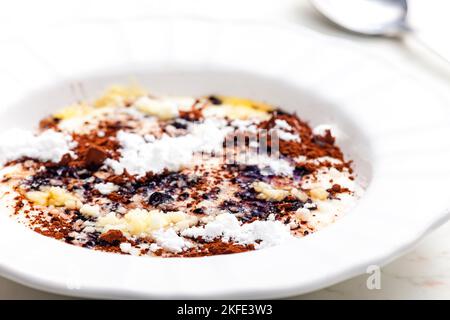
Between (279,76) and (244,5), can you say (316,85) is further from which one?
(244,5)

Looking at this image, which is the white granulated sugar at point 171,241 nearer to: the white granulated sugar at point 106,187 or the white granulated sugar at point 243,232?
the white granulated sugar at point 243,232

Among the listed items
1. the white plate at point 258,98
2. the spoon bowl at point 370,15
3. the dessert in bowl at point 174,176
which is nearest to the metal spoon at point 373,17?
the spoon bowl at point 370,15

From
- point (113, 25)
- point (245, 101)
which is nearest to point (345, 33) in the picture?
point (245, 101)

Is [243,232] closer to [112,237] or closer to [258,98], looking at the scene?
[112,237]

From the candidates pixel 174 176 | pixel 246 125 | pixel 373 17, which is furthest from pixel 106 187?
pixel 373 17

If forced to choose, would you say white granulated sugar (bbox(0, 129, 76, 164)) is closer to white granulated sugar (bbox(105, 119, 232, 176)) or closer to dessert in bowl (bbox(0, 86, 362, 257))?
dessert in bowl (bbox(0, 86, 362, 257))

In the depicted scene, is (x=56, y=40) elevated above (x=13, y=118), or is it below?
above

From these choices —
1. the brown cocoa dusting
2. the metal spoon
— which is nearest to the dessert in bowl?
the brown cocoa dusting
